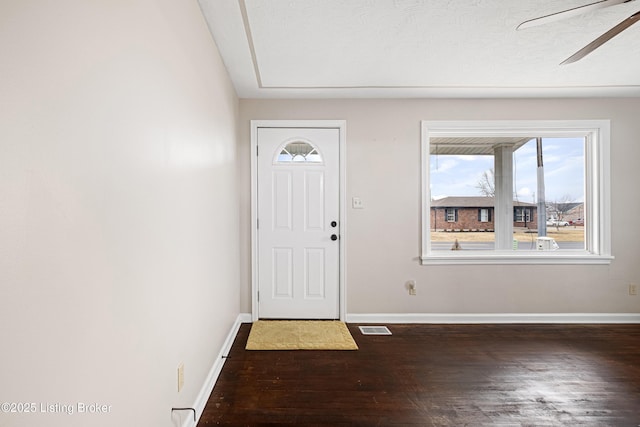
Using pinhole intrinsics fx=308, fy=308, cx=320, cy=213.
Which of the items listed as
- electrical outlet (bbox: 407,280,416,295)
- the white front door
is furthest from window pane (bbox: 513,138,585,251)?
the white front door

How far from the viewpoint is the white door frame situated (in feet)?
10.8

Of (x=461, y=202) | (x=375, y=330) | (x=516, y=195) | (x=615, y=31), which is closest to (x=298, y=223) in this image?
(x=375, y=330)

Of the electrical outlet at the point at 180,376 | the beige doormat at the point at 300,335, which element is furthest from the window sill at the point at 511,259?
the electrical outlet at the point at 180,376

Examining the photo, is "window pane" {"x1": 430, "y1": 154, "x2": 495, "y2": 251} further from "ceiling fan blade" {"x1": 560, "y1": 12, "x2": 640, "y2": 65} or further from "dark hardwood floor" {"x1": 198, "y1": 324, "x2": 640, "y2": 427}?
"ceiling fan blade" {"x1": 560, "y1": 12, "x2": 640, "y2": 65}

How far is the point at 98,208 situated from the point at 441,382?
7.54 ft

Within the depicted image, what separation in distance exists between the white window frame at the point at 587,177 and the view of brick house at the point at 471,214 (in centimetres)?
18

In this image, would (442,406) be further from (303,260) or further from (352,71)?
(352,71)

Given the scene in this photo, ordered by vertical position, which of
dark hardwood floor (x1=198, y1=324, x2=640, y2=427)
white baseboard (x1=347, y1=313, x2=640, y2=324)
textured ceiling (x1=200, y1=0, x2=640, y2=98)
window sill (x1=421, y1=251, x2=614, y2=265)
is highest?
textured ceiling (x1=200, y1=0, x2=640, y2=98)

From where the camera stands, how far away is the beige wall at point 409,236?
3309 mm

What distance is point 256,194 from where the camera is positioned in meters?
3.33

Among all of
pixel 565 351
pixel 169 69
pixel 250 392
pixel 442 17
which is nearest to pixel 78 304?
pixel 169 69

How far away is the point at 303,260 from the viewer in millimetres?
3365

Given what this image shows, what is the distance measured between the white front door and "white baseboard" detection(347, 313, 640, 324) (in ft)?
1.47

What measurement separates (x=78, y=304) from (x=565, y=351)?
343cm
